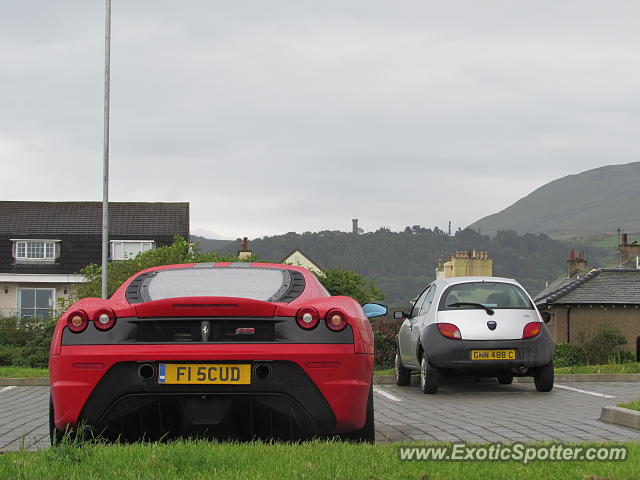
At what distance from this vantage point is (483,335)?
12.8 m

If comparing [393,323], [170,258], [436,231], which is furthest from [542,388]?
[436,231]

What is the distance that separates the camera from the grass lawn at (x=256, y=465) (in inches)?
203

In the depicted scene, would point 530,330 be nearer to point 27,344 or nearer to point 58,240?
point 27,344

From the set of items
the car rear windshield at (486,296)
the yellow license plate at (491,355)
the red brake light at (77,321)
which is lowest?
the yellow license plate at (491,355)

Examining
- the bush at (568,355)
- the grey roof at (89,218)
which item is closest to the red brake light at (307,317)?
the bush at (568,355)

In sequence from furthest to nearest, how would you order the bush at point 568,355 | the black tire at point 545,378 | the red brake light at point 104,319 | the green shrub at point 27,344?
1. the bush at point 568,355
2. the green shrub at point 27,344
3. the black tire at point 545,378
4. the red brake light at point 104,319

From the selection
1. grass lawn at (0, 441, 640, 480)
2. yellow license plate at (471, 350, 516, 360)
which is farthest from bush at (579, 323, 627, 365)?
grass lawn at (0, 441, 640, 480)

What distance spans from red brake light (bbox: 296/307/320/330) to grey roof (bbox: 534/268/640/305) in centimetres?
3664

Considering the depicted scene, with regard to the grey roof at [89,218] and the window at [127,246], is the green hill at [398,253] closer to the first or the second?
the grey roof at [89,218]

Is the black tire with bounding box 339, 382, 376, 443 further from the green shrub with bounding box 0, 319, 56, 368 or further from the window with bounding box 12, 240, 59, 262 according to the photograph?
the window with bounding box 12, 240, 59, 262

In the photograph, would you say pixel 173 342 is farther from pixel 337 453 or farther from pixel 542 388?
pixel 542 388

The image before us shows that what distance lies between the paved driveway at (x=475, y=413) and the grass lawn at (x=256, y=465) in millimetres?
872

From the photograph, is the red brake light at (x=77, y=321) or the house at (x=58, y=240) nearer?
the red brake light at (x=77, y=321)

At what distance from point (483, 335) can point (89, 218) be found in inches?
2032
